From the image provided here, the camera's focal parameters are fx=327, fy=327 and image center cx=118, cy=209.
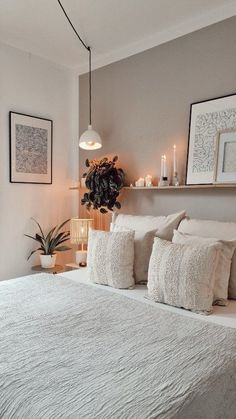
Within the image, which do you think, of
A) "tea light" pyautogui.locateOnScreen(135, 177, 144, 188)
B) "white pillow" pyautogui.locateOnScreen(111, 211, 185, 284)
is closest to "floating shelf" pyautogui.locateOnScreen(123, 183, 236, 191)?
"tea light" pyautogui.locateOnScreen(135, 177, 144, 188)

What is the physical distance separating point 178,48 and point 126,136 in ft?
2.92

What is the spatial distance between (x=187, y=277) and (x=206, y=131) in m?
1.32

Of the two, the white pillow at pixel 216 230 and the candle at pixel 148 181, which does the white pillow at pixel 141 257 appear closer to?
the white pillow at pixel 216 230

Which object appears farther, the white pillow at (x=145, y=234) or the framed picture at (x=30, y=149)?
the framed picture at (x=30, y=149)

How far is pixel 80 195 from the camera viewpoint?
12.2 feet

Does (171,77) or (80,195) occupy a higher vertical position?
(171,77)

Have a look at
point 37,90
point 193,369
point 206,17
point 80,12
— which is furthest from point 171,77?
point 193,369

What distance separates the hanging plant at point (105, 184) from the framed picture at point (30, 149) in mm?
585

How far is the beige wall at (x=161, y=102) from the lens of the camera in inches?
99.6

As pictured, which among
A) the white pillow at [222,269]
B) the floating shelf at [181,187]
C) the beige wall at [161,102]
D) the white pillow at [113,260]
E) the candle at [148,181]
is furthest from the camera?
the candle at [148,181]

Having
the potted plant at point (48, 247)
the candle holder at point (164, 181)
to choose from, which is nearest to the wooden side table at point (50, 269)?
the potted plant at point (48, 247)

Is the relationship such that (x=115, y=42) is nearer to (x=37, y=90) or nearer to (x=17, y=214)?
(x=37, y=90)

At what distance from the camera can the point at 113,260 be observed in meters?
2.20

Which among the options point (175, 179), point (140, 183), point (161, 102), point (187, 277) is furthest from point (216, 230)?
point (161, 102)
